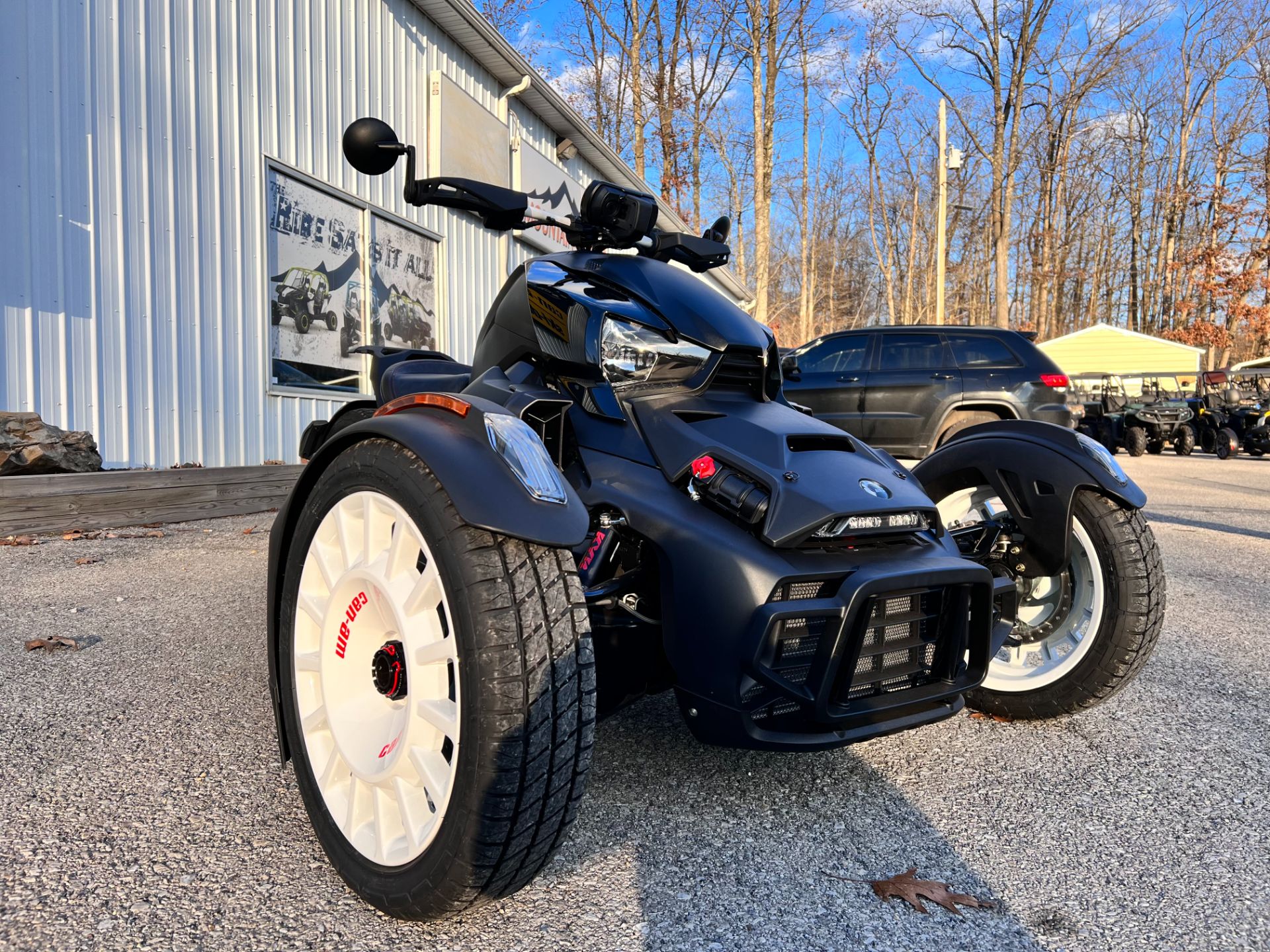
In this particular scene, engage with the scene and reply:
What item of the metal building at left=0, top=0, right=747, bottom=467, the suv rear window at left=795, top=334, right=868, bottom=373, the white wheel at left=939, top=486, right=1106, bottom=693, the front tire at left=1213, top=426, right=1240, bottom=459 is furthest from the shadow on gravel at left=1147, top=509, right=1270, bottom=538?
the front tire at left=1213, top=426, right=1240, bottom=459

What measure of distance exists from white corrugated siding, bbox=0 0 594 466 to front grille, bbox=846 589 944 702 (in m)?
6.06

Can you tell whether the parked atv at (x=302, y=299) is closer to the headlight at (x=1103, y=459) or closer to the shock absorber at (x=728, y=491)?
the shock absorber at (x=728, y=491)

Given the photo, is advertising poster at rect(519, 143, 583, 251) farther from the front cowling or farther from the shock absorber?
the shock absorber

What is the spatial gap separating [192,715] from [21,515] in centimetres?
347

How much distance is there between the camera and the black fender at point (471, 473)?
1.48 meters

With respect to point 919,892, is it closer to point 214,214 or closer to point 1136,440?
point 214,214

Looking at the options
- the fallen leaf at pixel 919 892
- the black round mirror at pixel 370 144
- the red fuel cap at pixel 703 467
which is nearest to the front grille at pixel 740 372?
the red fuel cap at pixel 703 467

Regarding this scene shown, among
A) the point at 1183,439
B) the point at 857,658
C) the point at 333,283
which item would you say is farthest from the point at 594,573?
the point at 1183,439

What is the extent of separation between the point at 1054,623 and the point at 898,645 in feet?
3.61

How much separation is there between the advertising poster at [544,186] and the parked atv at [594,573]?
11.0 metres

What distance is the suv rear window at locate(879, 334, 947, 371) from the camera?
924 centimetres

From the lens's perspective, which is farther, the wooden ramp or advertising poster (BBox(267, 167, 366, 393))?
advertising poster (BBox(267, 167, 366, 393))

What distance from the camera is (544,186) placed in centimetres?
1380

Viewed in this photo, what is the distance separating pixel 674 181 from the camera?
2919 cm
